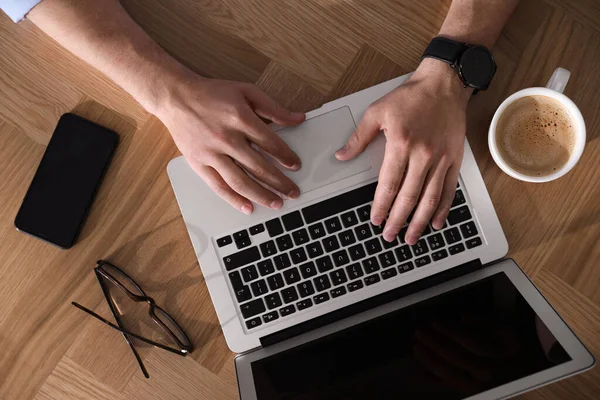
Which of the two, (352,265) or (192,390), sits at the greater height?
(352,265)

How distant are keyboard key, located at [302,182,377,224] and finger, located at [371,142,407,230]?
22 millimetres

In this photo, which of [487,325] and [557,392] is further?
[557,392]

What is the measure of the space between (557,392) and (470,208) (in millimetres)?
349

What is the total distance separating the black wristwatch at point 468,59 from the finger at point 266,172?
1.00 ft

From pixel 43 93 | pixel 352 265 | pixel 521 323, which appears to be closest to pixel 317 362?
pixel 352 265

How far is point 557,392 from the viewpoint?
821mm

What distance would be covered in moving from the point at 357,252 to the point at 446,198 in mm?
166

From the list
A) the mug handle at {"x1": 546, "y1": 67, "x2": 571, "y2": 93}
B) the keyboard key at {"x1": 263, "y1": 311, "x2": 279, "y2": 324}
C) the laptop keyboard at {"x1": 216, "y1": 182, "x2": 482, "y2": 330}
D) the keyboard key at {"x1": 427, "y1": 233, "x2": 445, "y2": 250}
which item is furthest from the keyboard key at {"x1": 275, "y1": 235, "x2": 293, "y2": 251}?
the mug handle at {"x1": 546, "y1": 67, "x2": 571, "y2": 93}

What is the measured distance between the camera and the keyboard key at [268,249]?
77cm

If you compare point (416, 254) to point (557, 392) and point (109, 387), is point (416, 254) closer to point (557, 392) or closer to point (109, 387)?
point (557, 392)

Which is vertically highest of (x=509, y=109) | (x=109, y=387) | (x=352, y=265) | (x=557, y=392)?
(x=509, y=109)

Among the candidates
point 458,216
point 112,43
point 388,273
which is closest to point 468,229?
point 458,216

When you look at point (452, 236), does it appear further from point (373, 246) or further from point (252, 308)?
point (252, 308)

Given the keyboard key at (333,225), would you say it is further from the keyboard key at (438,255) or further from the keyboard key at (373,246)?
the keyboard key at (438,255)
